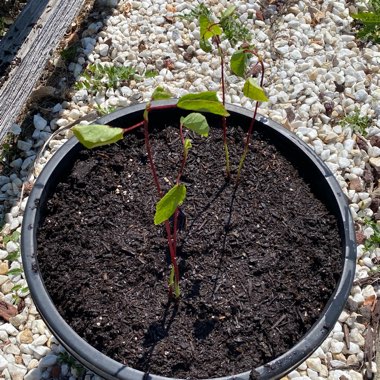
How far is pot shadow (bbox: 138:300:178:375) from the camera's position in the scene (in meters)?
1.68

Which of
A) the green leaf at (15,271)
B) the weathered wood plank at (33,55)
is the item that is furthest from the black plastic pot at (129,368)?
the weathered wood plank at (33,55)

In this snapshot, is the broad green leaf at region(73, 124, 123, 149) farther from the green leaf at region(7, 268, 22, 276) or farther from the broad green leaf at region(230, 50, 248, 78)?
the green leaf at region(7, 268, 22, 276)

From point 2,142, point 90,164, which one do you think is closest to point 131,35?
point 2,142

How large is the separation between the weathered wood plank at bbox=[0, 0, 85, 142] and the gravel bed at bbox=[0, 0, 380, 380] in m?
0.18

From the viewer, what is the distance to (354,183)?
2.51 meters

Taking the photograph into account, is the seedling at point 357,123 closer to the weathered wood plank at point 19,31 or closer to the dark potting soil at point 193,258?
the dark potting soil at point 193,258

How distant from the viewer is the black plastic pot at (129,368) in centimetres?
161

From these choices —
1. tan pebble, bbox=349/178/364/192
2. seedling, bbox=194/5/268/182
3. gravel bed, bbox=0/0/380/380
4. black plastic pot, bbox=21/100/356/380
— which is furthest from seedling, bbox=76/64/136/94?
tan pebble, bbox=349/178/364/192

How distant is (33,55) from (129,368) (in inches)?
58.4

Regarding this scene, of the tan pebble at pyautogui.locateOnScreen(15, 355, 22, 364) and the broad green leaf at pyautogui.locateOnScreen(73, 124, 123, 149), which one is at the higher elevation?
the broad green leaf at pyautogui.locateOnScreen(73, 124, 123, 149)

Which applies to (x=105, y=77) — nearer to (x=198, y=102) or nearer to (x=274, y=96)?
(x=274, y=96)

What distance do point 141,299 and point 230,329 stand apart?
28 cm

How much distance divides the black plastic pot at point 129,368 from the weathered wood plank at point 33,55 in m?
0.54

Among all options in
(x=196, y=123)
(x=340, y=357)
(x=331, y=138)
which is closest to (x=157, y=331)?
(x=196, y=123)
